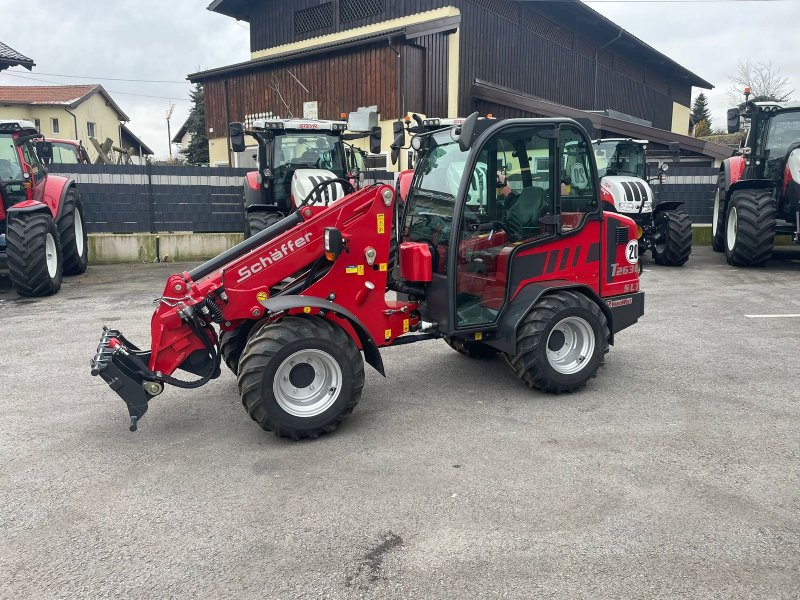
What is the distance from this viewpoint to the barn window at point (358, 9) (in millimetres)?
19688

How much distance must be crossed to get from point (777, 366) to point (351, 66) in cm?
1544

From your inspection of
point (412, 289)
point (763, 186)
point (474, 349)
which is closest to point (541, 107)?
point (763, 186)

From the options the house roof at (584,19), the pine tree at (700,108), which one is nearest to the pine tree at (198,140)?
the house roof at (584,19)

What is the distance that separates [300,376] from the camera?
164 inches

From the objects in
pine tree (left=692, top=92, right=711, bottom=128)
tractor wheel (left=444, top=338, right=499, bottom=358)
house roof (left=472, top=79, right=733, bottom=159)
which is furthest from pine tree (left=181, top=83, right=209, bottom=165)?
pine tree (left=692, top=92, right=711, bottom=128)

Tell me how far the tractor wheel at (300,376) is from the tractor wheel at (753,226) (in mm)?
8772

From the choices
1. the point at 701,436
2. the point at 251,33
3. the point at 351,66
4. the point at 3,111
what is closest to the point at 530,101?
the point at 351,66

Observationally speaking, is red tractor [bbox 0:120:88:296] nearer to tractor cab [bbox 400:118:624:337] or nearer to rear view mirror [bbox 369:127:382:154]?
rear view mirror [bbox 369:127:382:154]

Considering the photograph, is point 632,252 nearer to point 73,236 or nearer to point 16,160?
point 16,160

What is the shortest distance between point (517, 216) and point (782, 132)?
341 inches

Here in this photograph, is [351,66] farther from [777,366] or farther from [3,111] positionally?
[3,111]

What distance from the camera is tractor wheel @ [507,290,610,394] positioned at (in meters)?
4.81

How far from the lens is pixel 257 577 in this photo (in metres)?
2.79

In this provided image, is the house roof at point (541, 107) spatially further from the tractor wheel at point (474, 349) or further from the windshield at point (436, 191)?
the windshield at point (436, 191)
